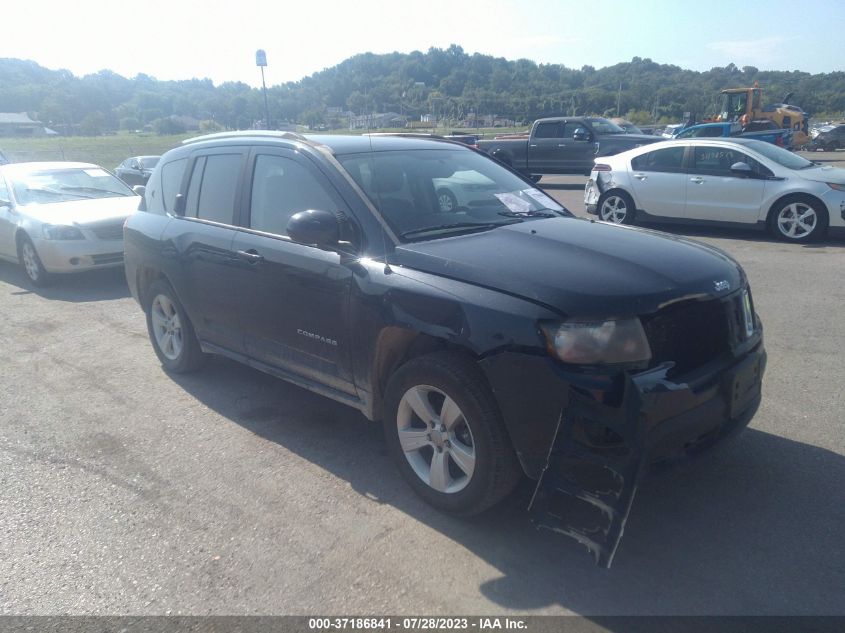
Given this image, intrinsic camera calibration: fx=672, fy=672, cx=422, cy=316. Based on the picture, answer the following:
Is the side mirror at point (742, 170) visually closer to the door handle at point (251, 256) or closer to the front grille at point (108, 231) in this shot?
the door handle at point (251, 256)

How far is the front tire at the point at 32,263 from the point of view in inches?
356

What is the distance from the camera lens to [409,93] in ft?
27.1

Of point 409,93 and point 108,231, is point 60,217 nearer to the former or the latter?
point 108,231

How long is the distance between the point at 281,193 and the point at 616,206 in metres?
8.81

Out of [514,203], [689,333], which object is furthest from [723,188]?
[689,333]

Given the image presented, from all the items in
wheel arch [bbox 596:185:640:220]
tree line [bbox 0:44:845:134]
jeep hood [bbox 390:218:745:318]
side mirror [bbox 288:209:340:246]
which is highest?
tree line [bbox 0:44:845:134]

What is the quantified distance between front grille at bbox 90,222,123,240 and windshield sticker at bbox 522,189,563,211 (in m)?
6.52

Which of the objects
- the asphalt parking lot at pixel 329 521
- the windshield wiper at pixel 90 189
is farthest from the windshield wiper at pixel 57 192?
the asphalt parking lot at pixel 329 521

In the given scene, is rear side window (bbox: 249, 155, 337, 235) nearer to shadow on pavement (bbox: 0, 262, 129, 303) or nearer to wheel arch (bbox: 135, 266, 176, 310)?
wheel arch (bbox: 135, 266, 176, 310)

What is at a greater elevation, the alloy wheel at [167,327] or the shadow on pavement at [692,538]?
the alloy wheel at [167,327]

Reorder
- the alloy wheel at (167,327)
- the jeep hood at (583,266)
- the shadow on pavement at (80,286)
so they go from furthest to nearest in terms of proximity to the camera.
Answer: the shadow on pavement at (80,286)
the alloy wheel at (167,327)
the jeep hood at (583,266)

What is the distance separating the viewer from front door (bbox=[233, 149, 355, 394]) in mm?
3840

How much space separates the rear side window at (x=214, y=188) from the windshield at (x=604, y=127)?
17.1 m

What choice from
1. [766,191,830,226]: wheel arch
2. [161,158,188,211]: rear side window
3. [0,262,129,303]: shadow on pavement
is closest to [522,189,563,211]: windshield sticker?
[161,158,188,211]: rear side window
